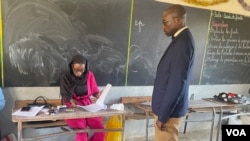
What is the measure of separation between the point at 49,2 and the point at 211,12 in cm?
237

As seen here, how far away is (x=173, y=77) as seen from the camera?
6.14 feet

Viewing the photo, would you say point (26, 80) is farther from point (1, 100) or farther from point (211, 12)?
point (211, 12)

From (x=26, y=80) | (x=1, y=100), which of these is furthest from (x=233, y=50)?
(x=1, y=100)

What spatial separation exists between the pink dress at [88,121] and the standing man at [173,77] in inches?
38.1

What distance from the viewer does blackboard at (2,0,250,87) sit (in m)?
2.72

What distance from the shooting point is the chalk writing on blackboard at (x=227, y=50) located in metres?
3.86

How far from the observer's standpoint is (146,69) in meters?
3.48

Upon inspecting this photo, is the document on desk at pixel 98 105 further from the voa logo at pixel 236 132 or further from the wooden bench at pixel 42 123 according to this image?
the voa logo at pixel 236 132

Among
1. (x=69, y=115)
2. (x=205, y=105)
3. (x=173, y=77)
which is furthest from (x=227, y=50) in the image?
(x=69, y=115)

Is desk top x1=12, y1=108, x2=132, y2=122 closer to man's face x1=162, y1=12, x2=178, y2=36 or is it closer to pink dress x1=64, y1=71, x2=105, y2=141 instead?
pink dress x1=64, y1=71, x2=105, y2=141

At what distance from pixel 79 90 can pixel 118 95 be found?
28.2 inches

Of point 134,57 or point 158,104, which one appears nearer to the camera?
point 158,104

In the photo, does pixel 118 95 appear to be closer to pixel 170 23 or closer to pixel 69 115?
pixel 69 115

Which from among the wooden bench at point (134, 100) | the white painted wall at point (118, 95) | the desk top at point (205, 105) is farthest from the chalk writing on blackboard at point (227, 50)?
the wooden bench at point (134, 100)
